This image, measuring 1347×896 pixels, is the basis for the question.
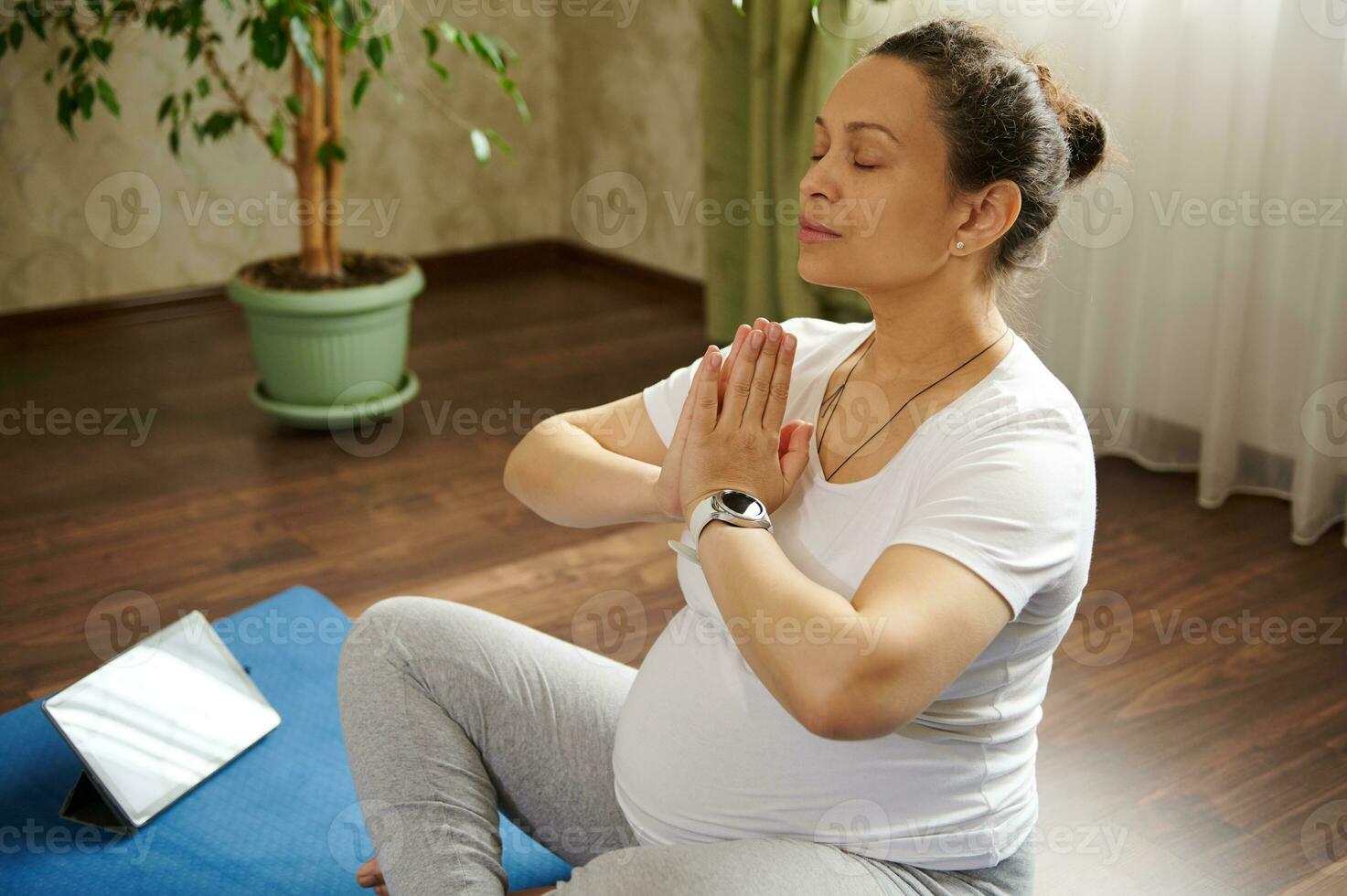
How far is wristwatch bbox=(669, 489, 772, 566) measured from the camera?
3.43ft

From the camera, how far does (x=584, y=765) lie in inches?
50.3

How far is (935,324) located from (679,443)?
0.26m

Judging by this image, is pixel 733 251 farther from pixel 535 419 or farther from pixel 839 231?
pixel 839 231

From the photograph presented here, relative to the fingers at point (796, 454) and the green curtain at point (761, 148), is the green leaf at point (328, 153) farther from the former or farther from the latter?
the fingers at point (796, 454)

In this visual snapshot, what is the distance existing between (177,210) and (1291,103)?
292 cm

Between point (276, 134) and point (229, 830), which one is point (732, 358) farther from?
point (276, 134)

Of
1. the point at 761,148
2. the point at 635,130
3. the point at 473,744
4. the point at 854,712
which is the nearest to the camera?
the point at 854,712

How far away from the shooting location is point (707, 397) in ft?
3.65

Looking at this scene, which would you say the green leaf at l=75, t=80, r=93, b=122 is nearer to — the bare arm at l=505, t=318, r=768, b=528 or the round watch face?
the bare arm at l=505, t=318, r=768, b=528

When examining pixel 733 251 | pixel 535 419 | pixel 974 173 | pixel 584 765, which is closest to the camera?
pixel 974 173

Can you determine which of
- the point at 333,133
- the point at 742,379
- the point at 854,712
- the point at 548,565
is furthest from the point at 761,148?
the point at 854,712

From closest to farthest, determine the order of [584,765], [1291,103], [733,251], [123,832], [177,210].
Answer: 1. [584,765]
2. [123,832]
3. [1291,103]
4. [733,251]
5. [177,210]

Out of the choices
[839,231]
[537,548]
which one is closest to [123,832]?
[537,548]

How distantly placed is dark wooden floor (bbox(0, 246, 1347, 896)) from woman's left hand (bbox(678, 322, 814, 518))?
2.57 ft
